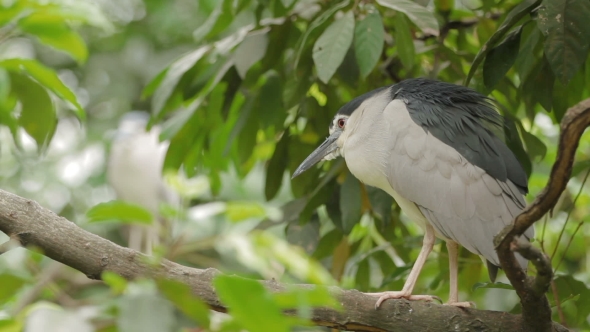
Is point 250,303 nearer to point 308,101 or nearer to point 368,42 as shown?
point 368,42

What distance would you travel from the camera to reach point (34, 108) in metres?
2.28

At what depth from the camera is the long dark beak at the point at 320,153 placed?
8.88 ft

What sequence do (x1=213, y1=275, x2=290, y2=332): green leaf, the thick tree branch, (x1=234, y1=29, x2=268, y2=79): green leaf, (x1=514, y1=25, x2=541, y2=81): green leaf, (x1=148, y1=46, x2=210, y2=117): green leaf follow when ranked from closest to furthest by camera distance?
(x1=213, y1=275, x2=290, y2=332): green leaf → the thick tree branch → (x1=514, y1=25, x2=541, y2=81): green leaf → (x1=234, y1=29, x2=268, y2=79): green leaf → (x1=148, y1=46, x2=210, y2=117): green leaf

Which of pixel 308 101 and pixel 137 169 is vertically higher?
pixel 137 169

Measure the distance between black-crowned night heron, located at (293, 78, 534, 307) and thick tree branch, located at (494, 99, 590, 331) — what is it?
33cm

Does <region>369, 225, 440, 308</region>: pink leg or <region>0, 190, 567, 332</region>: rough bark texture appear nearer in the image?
<region>0, 190, 567, 332</region>: rough bark texture

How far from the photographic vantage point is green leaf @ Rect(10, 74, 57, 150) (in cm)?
226

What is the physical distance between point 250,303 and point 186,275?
1112 millimetres

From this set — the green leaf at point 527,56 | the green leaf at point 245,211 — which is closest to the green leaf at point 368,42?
the green leaf at point 527,56

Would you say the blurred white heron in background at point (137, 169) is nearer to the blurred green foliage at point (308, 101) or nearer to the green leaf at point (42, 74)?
the blurred green foliage at point (308, 101)

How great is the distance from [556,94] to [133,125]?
16.1ft

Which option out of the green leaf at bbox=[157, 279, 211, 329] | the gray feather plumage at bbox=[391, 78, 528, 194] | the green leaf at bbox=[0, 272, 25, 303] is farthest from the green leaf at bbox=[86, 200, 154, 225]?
the gray feather plumage at bbox=[391, 78, 528, 194]

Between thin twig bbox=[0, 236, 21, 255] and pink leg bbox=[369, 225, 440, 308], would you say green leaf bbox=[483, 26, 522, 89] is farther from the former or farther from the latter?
thin twig bbox=[0, 236, 21, 255]

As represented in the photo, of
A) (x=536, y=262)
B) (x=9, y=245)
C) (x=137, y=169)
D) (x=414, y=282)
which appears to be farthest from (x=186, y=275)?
(x=137, y=169)
